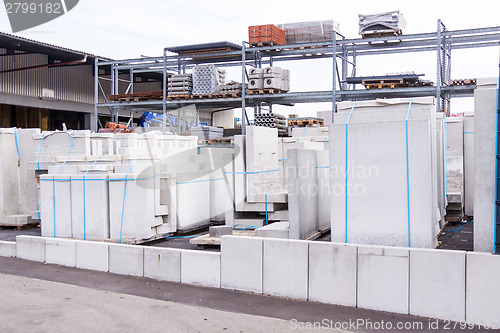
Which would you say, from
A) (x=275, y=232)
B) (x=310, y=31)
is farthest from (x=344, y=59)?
(x=275, y=232)

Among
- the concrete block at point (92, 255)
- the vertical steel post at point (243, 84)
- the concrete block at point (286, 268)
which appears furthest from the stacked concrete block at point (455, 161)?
the vertical steel post at point (243, 84)

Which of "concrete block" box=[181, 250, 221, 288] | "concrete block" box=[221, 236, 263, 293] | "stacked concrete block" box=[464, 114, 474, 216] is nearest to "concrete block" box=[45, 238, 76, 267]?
"concrete block" box=[181, 250, 221, 288]

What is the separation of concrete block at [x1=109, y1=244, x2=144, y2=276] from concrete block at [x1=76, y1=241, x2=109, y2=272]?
13 cm

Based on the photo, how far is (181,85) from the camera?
21.2 meters

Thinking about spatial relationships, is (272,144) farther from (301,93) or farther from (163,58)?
(163,58)

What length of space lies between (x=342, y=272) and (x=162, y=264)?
9.19ft

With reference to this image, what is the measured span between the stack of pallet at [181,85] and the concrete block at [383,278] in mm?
16279

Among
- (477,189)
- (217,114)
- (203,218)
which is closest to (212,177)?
(203,218)

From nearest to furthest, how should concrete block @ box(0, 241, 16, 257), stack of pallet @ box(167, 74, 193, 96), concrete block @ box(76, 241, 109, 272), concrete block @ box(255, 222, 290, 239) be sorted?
1. concrete block @ box(255, 222, 290, 239)
2. concrete block @ box(76, 241, 109, 272)
3. concrete block @ box(0, 241, 16, 257)
4. stack of pallet @ box(167, 74, 193, 96)

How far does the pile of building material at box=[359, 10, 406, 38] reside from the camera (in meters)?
17.4

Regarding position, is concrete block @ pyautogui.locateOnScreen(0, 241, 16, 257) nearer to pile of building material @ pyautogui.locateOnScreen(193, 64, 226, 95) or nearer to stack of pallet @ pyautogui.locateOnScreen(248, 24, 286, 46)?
pile of building material @ pyautogui.locateOnScreen(193, 64, 226, 95)

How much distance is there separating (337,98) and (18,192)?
12.1 m

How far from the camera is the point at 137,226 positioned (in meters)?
8.64

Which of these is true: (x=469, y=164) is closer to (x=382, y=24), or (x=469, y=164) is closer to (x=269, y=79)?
(x=382, y=24)
